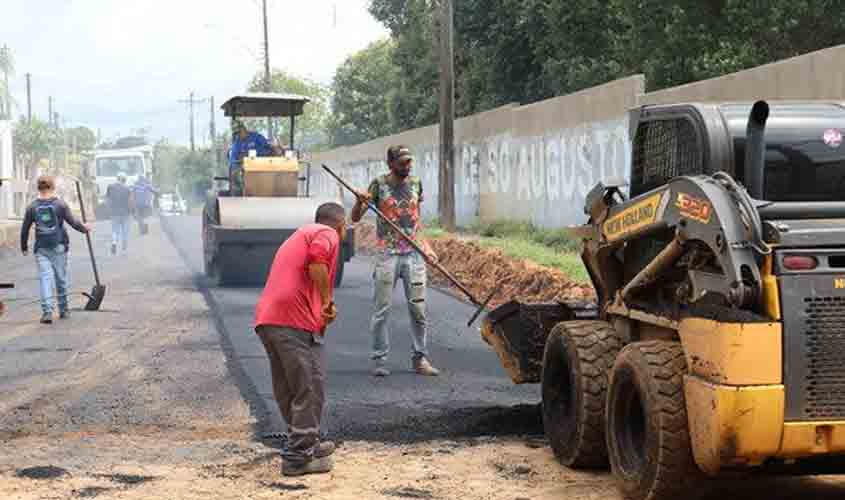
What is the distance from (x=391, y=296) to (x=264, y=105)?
11.2 m

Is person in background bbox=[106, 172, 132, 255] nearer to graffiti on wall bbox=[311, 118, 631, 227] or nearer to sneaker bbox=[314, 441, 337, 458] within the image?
graffiti on wall bbox=[311, 118, 631, 227]

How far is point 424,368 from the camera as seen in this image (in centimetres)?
1012

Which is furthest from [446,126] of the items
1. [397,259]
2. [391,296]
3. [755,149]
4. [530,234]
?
[755,149]

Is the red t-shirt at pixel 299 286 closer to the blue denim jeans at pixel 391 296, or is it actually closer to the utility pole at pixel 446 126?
the blue denim jeans at pixel 391 296

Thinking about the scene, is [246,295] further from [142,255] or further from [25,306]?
[142,255]

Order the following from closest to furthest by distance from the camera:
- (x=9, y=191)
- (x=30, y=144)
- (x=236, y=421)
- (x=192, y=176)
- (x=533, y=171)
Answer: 1. (x=236, y=421)
2. (x=533, y=171)
3. (x=9, y=191)
4. (x=192, y=176)
5. (x=30, y=144)

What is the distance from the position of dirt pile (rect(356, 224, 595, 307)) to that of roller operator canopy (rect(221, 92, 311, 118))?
363cm

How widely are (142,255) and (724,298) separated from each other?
21982 millimetres

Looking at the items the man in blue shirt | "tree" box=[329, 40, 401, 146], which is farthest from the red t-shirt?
"tree" box=[329, 40, 401, 146]

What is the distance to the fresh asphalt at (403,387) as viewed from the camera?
8219mm

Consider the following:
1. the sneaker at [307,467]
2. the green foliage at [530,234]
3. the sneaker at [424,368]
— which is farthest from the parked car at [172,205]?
the sneaker at [307,467]

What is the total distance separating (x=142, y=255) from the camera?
26.2 m

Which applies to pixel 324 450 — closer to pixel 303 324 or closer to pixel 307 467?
pixel 307 467

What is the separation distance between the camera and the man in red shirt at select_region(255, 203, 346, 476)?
7.08 meters
